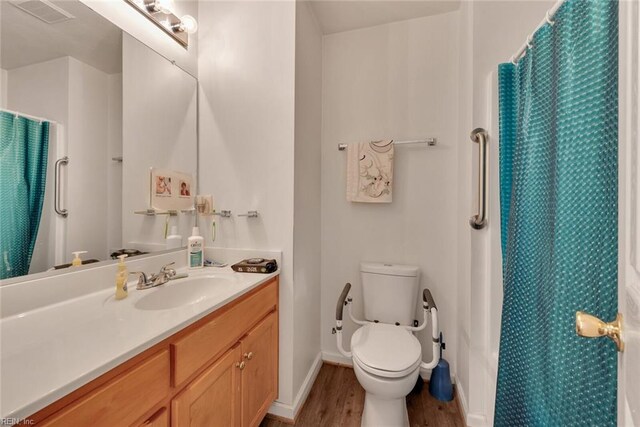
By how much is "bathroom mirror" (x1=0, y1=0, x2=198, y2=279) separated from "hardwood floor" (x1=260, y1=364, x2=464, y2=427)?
1.21m

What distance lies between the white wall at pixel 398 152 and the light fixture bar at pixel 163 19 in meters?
0.92

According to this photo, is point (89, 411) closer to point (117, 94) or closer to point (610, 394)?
point (610, 394)

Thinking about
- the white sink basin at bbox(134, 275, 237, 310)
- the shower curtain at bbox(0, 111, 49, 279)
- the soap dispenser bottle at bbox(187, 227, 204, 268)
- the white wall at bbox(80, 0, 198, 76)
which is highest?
the white wall at bbox(80, 0, 198, 76)

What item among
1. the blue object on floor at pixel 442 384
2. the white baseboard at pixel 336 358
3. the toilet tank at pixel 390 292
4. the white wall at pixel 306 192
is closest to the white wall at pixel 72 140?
the white wall at pixel 306 192

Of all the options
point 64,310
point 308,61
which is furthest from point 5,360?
point 308,61

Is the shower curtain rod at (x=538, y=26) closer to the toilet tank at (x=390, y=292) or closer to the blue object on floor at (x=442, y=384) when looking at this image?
the toilet tank at (x=390, y=292)

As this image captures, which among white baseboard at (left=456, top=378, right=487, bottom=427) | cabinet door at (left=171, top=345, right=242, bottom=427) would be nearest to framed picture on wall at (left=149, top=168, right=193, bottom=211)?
cabinet door at (left=171, top=345, right=242, bottom=427)

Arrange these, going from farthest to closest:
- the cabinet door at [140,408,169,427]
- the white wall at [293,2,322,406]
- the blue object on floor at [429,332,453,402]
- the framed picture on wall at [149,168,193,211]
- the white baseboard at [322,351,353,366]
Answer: the white baseboard at [322,351,353,366]
the blue object on floor at [429,332,453,402]
the white wall at [293,2,322,406]
the framed picture on wall at [149,168,193,211]
the cabinet door at [140,408,169,427]

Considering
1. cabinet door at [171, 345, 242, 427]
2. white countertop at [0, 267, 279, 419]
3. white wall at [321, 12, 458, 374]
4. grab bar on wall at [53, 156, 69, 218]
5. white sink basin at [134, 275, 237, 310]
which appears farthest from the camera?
white wall at [321, 12, 458, 374]

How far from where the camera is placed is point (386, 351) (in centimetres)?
127

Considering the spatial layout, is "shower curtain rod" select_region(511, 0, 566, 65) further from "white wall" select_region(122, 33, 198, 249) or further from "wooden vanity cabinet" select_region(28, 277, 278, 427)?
"white wall" select_region(122, 33, 198, 249)

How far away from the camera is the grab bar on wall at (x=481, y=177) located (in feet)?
3.98

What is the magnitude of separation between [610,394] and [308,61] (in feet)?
5.96

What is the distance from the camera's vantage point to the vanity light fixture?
1.25 m
